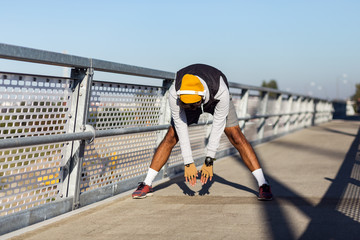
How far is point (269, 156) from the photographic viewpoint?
913cm

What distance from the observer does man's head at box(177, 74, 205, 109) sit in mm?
4059

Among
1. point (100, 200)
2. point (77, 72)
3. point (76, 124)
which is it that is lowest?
point (100, 200)

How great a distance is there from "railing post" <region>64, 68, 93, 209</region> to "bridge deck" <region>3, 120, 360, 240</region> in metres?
0.26

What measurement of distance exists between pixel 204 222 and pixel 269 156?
5.42 metres

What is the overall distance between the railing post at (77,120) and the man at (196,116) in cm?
82

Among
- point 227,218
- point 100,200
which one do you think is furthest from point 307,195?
point 100,200

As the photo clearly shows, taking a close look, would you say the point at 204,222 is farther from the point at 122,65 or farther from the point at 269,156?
the point at 269,156

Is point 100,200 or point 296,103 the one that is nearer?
point 100,200

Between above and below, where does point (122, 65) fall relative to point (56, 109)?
above

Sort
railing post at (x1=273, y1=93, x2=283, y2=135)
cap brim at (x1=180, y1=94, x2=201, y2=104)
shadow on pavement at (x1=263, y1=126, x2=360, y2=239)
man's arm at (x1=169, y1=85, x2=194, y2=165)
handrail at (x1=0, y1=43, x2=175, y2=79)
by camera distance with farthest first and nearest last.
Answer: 1. railing post at (x1=273, y1=93, x2=283, y2=135)
2. man's arm at (x1=169, y1=85, x2=194, y2=165)
3. cap brim at (x1=180, y1=94, x2=201, y2=104)
4. shadow on pavement at (x1=263, y1=126, x2=360, y2=239)
5. handrail at (x1=0, y1=43, x2=175, y2=79)

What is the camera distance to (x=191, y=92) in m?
4.06

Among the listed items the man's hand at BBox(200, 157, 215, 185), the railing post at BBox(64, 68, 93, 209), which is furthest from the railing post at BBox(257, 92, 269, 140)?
the railing post at BBox(64, 68, 93, 209)

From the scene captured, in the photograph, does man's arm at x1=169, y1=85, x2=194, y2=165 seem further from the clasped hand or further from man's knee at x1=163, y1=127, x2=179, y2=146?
man's knee at x1=163, y1=127, x2=179, y2=146

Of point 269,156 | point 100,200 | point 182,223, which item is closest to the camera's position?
point 182,223
